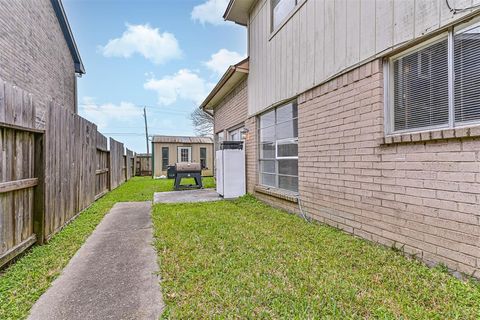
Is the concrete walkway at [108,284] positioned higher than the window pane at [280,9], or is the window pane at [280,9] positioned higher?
the window pane at [280,9]

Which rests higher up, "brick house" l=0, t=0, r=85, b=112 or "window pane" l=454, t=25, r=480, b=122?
"brick house" l=0, t=0, r=85, b=112

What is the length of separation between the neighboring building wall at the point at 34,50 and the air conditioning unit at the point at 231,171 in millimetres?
6119

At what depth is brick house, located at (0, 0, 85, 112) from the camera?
6777mm

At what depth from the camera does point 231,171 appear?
7602 mm

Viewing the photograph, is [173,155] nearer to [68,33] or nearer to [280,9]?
[68,33]

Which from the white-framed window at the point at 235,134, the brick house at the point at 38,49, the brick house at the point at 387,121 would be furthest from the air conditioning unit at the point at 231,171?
the brick house at the point at 38,49

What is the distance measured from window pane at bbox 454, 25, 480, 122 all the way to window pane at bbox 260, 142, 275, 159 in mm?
4073

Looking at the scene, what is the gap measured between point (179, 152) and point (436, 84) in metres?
16.6

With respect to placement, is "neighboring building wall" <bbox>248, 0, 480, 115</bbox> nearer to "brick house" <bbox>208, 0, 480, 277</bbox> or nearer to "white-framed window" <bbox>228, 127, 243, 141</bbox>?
"brick house" <bbox>208, 0, 480, 277</bbox>

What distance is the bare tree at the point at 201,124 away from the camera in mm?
27705

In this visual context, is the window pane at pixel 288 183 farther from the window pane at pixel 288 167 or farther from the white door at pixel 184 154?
the white door at pixel 184 154

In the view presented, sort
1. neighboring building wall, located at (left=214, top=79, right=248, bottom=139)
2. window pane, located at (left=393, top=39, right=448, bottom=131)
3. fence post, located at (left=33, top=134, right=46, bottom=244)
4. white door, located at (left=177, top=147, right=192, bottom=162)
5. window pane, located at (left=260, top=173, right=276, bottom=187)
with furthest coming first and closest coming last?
white door, located at (left=177, top=147, right=192, bottom=162)
neighboring building wall, located at (left=214, top=79, right=248, bottom=139)
window pane, located at (left=260, top=173, right=276, bottom=187)
fence post, located at (left=33, top=134, right=46, bottom=244)
window pane, located at (left=393, top=39, right=448, bottom=131)

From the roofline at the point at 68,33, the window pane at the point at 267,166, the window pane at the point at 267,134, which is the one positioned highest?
the roofline at the point at 68,33

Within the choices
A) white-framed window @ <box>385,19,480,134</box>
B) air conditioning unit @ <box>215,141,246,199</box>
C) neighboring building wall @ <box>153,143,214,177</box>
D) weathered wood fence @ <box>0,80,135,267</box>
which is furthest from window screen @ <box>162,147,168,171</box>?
white-framed window @ <box>385,19,480,134</box>
